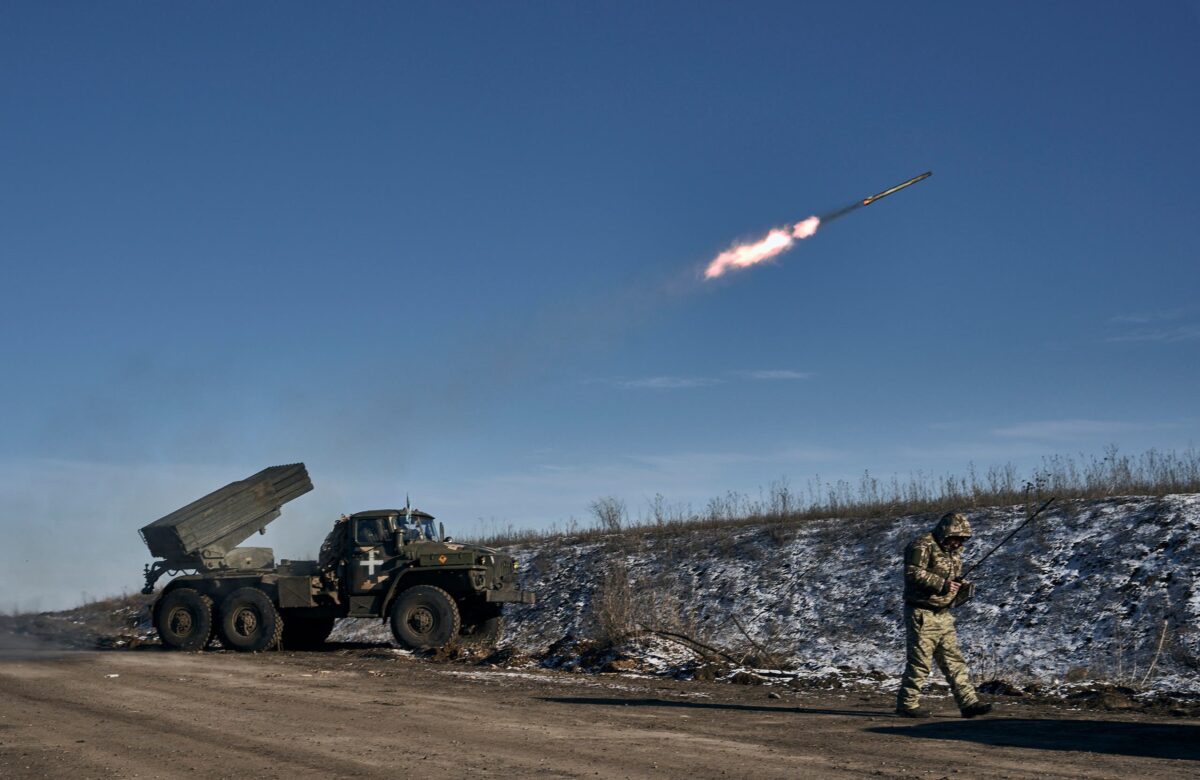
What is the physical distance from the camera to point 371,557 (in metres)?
18.9

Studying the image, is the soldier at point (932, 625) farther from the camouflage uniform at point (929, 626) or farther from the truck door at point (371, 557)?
the truck door at point (371, 557)

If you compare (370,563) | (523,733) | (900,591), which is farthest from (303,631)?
(523,733)

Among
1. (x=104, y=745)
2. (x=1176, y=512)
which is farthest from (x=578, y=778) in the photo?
(x=1176, y=512)

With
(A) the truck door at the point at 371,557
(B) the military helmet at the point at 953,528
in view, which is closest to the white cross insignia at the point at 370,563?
(A) the truck door at the point at 371,557

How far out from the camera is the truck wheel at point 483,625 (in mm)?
18859

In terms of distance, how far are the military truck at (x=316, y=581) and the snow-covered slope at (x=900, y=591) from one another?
2103 millimetres

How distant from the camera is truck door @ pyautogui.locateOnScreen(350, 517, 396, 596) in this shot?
18.8 metres

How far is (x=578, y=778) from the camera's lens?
23.5 feet

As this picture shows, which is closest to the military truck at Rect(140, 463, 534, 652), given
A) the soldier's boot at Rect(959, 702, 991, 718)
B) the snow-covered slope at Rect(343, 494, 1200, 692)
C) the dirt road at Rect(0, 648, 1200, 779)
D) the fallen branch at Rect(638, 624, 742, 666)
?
the snow-covered slope at Rect(343, 494, 1200, 692)

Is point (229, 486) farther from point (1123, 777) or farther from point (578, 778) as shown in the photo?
point (1123, 777)

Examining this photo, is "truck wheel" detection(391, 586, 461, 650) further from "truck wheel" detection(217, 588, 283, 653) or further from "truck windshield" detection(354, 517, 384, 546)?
"truck wheel" detection(217, 588, 283, 653)

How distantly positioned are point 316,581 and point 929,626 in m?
12.3

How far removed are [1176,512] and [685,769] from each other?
1365 centimetres

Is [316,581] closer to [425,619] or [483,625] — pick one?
[425,619]
